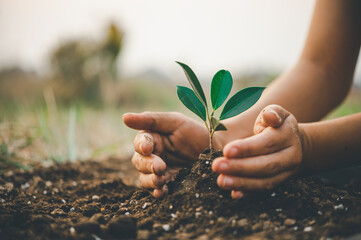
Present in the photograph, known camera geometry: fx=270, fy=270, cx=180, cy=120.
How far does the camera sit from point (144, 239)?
29.8 inches

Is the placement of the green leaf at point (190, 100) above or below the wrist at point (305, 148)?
above

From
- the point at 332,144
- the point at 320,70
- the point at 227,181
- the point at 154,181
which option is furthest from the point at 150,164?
the point at 320,70

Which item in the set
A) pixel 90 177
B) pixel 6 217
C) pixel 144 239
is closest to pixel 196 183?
pixel 144 239

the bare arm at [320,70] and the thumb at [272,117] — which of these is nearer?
the thumb at [272,117]

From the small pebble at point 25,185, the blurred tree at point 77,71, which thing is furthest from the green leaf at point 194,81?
the blurred tree at point 77,71

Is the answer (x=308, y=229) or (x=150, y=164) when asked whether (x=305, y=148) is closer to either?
(x=308, y=229)

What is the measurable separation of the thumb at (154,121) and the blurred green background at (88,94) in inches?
38.8

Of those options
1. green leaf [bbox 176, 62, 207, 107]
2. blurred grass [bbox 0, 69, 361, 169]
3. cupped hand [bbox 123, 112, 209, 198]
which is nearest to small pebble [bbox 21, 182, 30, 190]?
blurred grass [bbox 0, 69, 361, 169]

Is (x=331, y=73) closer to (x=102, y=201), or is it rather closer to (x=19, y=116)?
(x=102, y=201)

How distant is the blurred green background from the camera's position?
7.37 feet

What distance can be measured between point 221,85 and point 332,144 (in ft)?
1.77

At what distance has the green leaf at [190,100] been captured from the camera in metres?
0.91

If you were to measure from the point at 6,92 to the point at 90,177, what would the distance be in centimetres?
481

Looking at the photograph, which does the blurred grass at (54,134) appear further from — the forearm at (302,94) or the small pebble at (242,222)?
the small pebble at (242,222)
